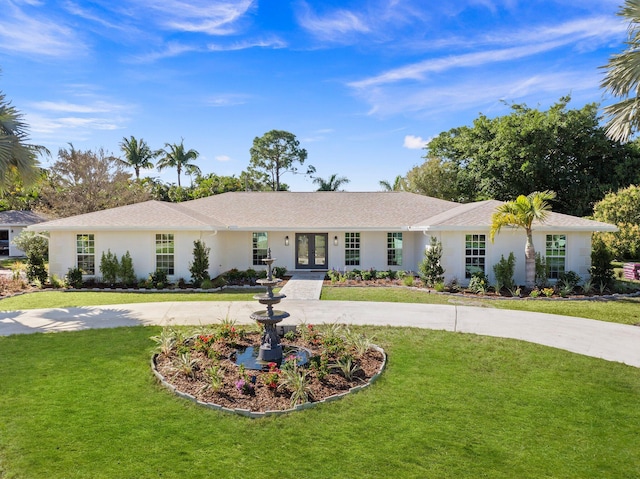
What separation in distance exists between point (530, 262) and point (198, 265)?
13.2 metres

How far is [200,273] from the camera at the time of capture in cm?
1642

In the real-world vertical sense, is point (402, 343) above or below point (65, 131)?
below

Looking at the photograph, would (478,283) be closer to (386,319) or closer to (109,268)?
(386,319)

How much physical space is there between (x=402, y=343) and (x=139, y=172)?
42753 millimetres

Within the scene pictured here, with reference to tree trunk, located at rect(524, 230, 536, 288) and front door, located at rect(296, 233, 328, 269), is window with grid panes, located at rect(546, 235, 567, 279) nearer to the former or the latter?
tree trunk, located at rect(524, 230, 536, 288)

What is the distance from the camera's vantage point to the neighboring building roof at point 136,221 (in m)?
16.2

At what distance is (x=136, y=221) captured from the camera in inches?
655

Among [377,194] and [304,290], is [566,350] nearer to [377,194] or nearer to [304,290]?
[304,290]

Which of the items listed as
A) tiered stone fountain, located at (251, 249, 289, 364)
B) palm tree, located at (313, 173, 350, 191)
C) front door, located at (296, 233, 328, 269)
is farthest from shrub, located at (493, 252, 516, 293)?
palm tree, located at (313, 173, 350, 191)

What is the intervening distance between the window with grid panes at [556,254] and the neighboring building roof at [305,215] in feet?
2.37

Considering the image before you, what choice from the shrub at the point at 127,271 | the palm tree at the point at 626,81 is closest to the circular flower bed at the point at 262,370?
the shrub at the point at 127,271

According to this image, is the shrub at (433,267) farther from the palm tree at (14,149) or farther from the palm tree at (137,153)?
the palm tree at (137,153)

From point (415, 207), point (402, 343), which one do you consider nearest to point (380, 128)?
point (415, 207)

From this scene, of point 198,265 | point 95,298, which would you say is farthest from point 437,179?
point 95,298
